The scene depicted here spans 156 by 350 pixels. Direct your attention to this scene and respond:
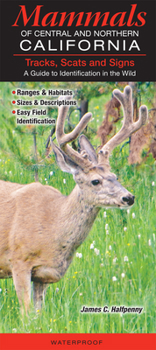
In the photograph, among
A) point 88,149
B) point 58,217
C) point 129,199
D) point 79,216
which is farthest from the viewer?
point 88,149

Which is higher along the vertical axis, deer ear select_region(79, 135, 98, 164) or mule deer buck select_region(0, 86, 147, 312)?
deer ear select_region(79, 135, 98, 164)

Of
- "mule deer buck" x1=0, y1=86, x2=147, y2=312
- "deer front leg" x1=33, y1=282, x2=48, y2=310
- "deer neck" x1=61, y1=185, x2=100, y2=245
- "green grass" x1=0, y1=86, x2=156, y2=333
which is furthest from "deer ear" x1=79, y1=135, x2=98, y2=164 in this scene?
"deer front leg" x1=33, y1=282, x2=48, y2=310

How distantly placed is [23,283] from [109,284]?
0.94 m

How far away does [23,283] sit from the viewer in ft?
17.2

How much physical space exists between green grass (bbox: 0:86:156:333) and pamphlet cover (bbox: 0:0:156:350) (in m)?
0.01

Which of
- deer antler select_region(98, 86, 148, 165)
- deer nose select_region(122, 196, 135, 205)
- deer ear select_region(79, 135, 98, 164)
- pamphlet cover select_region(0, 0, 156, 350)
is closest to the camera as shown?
deer nose select_region(122, 196, 135, 205)

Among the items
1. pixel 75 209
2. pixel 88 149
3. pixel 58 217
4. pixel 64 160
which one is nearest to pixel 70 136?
pixel 64 160

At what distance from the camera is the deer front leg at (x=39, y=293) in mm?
5609

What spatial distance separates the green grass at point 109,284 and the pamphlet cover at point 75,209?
1cm

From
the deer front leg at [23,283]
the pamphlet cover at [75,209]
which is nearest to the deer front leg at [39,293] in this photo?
the pamphlet cover at [75,209]

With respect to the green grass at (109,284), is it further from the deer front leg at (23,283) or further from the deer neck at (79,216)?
the deer neck at (79,216)

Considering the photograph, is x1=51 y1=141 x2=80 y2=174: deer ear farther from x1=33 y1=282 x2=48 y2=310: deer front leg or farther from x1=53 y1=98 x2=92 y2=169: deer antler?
x1=33 y1=282 x2=48 y2=310: deer front leg

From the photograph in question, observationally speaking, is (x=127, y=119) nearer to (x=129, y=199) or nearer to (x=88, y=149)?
(x=88, y=149)

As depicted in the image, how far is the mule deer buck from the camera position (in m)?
5.19
